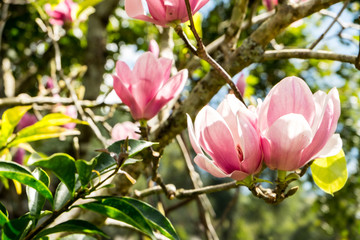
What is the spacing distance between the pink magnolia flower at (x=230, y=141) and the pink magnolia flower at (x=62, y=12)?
1106 mm

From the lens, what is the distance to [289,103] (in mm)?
438

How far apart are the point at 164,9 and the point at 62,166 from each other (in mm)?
257

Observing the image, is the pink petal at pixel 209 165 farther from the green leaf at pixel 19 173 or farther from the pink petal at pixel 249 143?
the green leaf at pixel 19 173

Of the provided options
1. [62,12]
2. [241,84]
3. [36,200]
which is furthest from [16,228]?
[62,12]

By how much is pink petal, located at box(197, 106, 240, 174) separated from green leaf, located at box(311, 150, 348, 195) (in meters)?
0.17

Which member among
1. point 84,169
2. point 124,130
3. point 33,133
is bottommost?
point 124,130

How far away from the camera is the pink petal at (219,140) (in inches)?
17.5

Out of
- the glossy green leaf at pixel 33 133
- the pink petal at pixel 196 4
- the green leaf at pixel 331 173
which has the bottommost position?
the green leaf at pixel 331 173

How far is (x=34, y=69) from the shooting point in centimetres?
237

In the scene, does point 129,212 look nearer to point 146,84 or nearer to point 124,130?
point 146,84

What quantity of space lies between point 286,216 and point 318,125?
1765cm

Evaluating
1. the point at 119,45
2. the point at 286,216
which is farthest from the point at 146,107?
the point at 286,216

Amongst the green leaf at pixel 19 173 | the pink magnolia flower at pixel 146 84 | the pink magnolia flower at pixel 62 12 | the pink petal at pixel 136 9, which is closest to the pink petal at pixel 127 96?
the pink magnolia flower at pixel 146 84

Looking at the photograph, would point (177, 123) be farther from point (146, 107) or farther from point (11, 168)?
point (11, 168)
